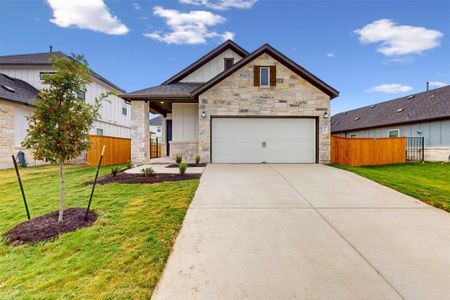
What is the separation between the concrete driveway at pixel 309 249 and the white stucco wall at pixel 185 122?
782 cm

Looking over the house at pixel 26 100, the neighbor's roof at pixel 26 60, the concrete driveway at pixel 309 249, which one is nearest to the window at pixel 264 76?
the house at pixel 26 100

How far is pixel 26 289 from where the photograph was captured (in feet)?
8.20

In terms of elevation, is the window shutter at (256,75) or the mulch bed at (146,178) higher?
the window shutter at (256,75)

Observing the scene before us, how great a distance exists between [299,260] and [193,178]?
18.4 ft

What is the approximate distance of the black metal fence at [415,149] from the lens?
52.1 ft

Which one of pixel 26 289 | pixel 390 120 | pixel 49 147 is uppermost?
pixel 390 120

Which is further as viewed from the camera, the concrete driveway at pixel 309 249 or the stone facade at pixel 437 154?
the stone facade at pixel 437 154

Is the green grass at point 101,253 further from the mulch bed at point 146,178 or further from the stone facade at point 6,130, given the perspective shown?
the stone facade at point 6,130

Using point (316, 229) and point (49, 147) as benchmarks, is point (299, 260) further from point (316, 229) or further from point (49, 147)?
point (49, 147)

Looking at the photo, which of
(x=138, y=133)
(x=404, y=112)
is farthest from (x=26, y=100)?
(x=404, y=112)

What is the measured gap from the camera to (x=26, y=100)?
48.4 feet

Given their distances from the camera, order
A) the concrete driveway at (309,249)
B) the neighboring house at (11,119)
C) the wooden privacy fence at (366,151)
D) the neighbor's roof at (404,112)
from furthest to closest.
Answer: the neighbor's roof at (404,112) < the neighboring house at (11,119) < the wooden privacy fence at (366,151) < the concrete driveway at (309,249)

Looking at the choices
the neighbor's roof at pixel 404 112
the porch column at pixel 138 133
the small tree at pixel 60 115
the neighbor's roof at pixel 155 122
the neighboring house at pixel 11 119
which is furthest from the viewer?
the neighbor's roof at pixel 155 122

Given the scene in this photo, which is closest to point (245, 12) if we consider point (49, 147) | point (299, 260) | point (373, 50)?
point (373, 50)
